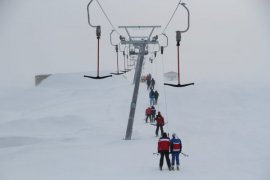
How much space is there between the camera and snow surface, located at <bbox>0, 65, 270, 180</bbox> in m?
14.2

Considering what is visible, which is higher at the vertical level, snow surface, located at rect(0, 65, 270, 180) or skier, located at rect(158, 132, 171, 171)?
skier, located at rect(158, 132, 171, 171)

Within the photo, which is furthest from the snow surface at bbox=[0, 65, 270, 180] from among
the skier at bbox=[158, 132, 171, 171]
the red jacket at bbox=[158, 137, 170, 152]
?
the red jacket at bbox=[158, 137, 170, 152]

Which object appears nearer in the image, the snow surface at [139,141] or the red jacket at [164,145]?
the red jacket at [164,145]

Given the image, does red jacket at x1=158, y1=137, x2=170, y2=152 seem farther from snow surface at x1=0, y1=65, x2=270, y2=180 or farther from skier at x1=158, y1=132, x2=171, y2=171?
snow surface at x1=0, y1=65, x2=270, y2=180

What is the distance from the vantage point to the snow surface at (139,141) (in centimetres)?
1422

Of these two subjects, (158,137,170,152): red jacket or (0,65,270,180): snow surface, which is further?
(0,65,270,180): snow surface

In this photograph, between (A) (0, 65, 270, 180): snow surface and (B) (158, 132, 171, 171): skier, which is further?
(A) (0, 65, 270, 180): snow surface

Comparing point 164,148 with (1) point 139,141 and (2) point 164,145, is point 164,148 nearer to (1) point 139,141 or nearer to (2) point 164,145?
(2) point 164,145

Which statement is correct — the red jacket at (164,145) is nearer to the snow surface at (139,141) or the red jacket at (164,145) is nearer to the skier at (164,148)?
the skier at (164,148)

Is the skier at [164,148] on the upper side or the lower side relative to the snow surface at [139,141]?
upper

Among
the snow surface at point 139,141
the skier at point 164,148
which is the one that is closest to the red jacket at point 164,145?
the skier at point 164,148

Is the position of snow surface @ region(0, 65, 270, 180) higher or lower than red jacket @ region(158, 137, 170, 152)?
lower

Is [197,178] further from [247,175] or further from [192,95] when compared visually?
[192,95]

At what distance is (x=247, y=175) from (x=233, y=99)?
107 feet
